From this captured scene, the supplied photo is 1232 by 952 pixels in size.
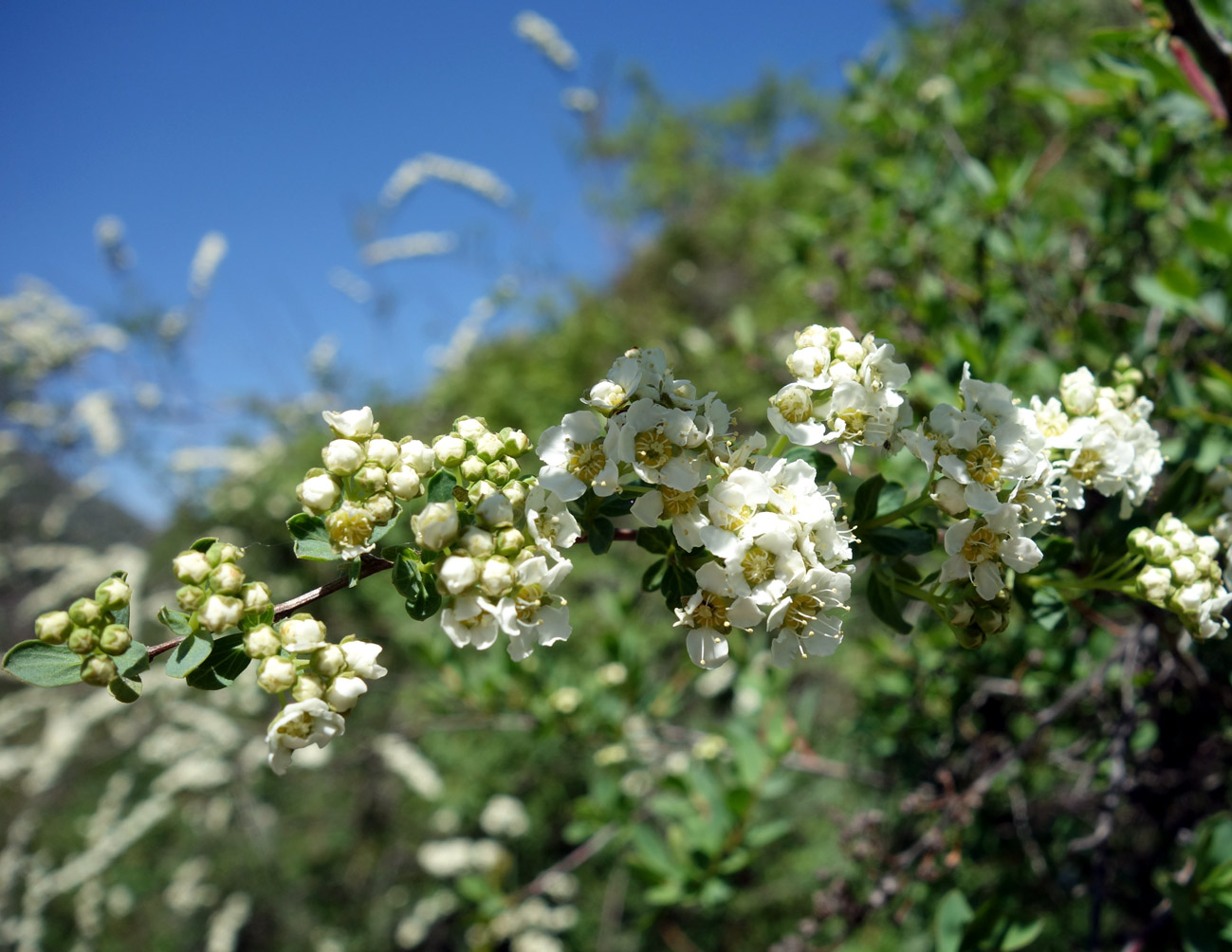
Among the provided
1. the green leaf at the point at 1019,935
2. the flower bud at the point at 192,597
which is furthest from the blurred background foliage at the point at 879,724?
the flower bud at the point at 192,597

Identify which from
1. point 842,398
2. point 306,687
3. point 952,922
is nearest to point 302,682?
point 306,687

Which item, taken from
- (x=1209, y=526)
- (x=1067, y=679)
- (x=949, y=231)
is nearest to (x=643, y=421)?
(x=1209, y=526)

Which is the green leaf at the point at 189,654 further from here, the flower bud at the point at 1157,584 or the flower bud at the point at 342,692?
→ the flower bud at the point at 1157,584

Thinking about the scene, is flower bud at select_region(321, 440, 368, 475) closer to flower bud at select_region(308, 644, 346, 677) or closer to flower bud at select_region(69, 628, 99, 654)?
flower bud at select_region(308, 644, 346, 677)

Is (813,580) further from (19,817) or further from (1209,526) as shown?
→ (19,817)

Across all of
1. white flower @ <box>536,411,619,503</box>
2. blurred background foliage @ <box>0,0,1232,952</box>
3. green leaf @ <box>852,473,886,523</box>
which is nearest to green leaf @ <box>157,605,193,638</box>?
white flower @ <box>536,411,619,503</box>

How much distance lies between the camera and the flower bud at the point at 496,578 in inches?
30.2

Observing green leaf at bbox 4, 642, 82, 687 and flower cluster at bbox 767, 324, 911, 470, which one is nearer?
green leaf at bbox 4, 642, 82, 687

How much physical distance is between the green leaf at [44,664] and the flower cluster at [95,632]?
0.04ft

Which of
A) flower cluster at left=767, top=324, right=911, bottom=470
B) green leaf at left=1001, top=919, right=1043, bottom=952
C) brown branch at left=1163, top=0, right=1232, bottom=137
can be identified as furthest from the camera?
green leaf at left=1001, top=919, right=1043, bottom=952

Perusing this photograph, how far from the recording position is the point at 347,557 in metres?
0.81

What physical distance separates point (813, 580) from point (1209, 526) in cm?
71

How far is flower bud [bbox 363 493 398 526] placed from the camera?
31.9 inches

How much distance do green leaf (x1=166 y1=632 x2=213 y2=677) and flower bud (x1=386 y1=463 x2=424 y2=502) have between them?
272 millimetres
